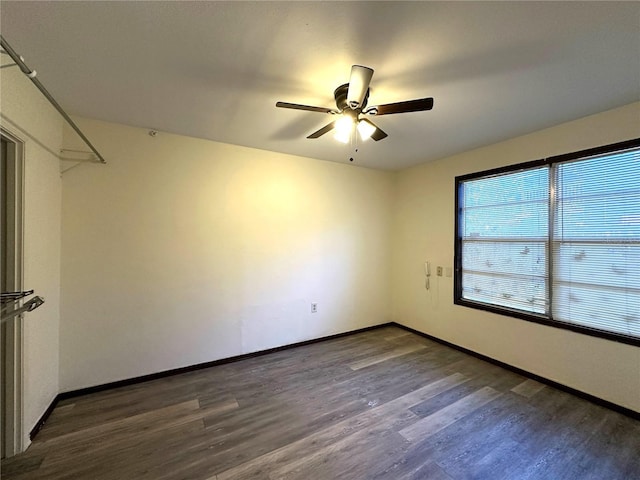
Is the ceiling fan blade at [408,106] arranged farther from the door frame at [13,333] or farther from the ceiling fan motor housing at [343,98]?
the door frame at [13,333]

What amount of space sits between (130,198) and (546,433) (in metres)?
4.21

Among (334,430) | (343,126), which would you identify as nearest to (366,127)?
(343,126)

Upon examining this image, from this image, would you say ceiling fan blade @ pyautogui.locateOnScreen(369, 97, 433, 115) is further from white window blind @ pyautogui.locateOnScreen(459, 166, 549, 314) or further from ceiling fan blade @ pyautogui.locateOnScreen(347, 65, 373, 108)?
white window blind @ pyautogui.locateOnScreen(459, 166, 549, 314)

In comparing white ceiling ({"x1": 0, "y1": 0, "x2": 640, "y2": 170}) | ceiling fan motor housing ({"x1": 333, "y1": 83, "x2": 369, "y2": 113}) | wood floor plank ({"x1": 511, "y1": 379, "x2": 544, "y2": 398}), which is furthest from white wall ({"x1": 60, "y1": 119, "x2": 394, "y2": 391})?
wood floor plank ({"x1": 511, "y1": 379, "x2": 544, "y2": 398})

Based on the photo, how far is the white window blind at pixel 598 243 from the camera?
2.26 metres

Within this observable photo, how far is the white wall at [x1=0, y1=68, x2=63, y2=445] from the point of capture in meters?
1.78

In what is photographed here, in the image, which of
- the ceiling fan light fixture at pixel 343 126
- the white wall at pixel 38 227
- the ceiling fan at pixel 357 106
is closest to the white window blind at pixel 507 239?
the ceiling fan at pixel 357 106

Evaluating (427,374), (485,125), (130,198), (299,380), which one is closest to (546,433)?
(427,374)

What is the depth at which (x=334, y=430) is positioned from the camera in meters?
2.04

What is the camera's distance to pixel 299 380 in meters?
2.77

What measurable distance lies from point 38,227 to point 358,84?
259 cm

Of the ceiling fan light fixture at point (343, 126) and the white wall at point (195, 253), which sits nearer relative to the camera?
the ceiling fan light fixture at point (343, 126)

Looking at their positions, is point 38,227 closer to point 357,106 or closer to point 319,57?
point 319,57

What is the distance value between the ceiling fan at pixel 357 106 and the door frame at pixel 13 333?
186 centimetres
